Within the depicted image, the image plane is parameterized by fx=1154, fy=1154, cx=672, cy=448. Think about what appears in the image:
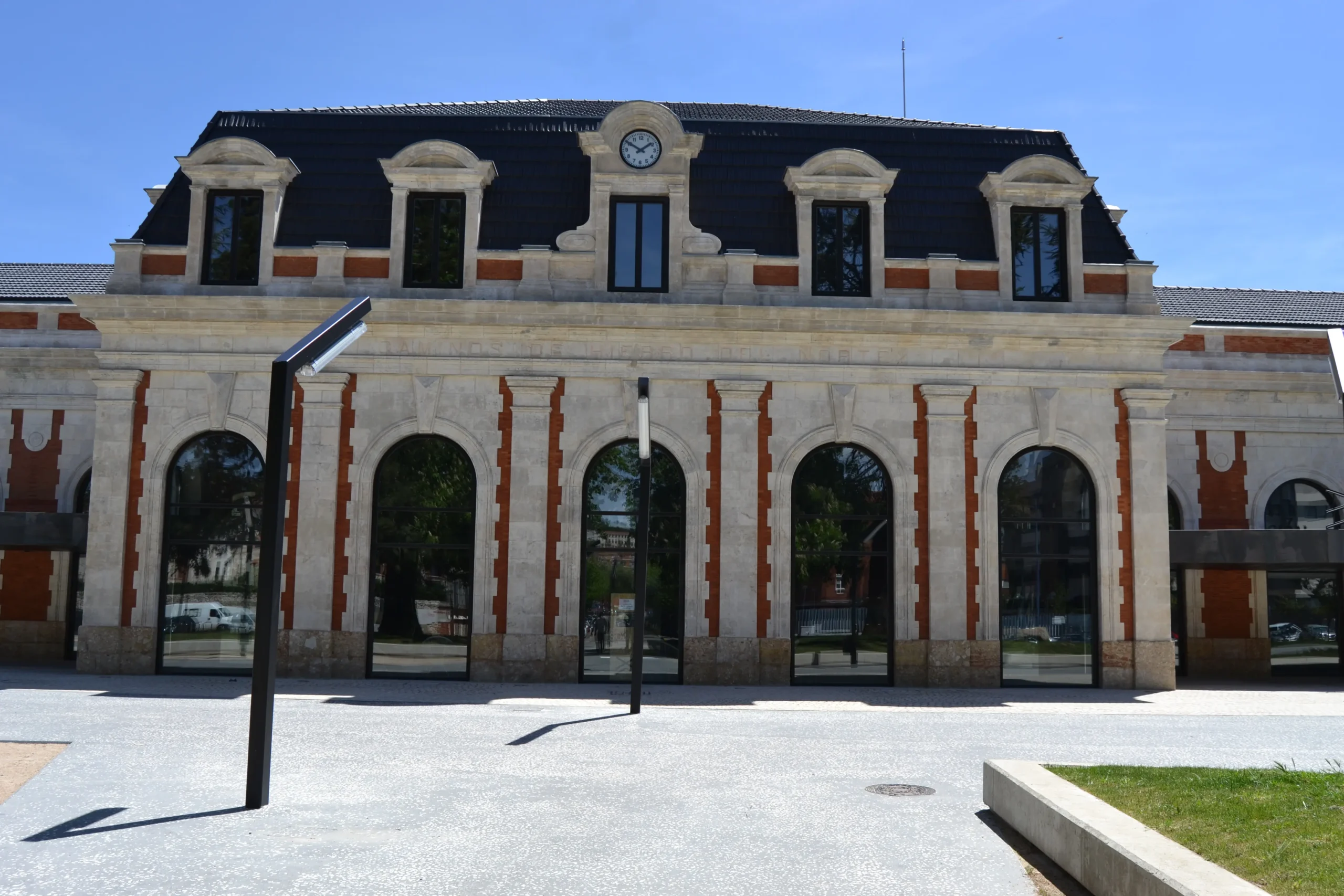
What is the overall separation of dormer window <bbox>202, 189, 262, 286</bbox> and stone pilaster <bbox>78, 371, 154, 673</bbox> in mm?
2450

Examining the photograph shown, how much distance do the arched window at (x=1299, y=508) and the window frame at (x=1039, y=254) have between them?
27.1 feet

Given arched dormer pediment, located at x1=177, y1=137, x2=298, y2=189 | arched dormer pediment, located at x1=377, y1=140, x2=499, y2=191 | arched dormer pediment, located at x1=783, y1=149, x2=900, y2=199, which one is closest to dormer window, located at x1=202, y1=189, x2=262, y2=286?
arched dormer pediment, located at x1=177, y1=137, x2=298, y2=189

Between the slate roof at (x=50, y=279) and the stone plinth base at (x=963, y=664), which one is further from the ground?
the slate roof at (x=50, y=279)

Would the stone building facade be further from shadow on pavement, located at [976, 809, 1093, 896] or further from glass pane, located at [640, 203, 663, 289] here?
shadow on pavement, located at [976, 809, 1093, 896]

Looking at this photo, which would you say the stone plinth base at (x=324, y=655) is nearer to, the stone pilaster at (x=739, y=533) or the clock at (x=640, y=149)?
the stone pilaster at (x=739, y=533)

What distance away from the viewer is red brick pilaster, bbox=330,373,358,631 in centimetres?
2053

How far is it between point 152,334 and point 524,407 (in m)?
6.94

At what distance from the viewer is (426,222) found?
857 inches

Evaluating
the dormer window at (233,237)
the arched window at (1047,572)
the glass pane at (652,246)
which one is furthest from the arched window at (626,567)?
the dormer window at (233,237)

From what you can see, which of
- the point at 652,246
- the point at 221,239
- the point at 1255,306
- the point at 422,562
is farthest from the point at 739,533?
the point at 1255,306

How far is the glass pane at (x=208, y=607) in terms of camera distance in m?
20.9

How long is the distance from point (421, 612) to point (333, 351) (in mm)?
11711

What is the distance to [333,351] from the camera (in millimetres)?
9781

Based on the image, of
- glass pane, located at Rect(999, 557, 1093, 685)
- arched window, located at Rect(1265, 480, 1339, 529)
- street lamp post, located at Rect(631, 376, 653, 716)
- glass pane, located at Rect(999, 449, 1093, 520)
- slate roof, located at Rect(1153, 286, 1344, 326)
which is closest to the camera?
street lamp post, located at Rect(631, 376, 653, 716)
